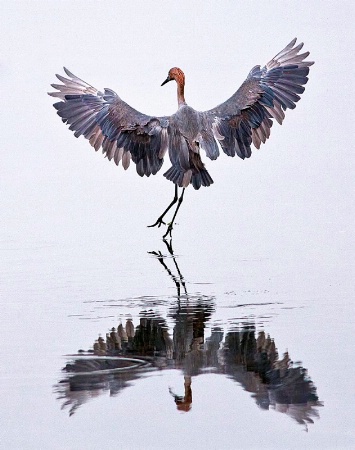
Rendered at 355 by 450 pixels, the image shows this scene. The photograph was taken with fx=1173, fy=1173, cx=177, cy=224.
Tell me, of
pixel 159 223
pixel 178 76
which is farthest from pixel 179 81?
pixel 159 223

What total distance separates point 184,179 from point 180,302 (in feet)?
10.3

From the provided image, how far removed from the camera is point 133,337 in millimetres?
7516

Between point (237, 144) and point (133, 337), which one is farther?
point (237, 144)

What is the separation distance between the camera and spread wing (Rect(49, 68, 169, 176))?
11.9 m

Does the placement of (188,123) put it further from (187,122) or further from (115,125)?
(115,125)

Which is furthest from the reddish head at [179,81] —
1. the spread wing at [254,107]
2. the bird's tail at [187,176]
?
the bird's tail at [187,176]

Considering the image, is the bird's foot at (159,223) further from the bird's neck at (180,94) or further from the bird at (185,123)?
the bird's neck at (180,94)

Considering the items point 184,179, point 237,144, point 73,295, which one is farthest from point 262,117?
point 73,295

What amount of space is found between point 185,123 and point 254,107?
0.87 m

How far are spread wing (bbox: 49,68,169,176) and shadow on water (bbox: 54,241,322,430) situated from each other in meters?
3.99

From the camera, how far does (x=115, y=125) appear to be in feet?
40.0

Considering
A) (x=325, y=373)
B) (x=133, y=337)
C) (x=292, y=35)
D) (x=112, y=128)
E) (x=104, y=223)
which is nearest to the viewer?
(x=325, y=373)

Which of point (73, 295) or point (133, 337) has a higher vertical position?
point (73, 295)

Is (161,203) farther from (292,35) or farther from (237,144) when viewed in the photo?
(292,35)
